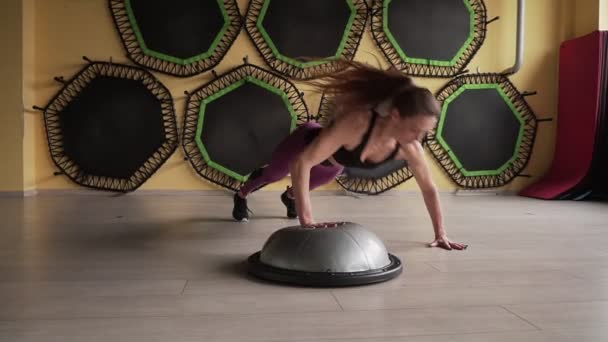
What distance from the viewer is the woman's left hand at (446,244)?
1.31 metres

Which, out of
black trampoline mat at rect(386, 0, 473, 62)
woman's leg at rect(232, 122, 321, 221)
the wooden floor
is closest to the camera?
the wooden floor

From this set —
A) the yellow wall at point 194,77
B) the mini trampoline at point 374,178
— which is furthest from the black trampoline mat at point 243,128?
the mini trampoline at point 374,178

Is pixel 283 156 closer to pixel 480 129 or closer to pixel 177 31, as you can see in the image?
Answer: pixel 177 31

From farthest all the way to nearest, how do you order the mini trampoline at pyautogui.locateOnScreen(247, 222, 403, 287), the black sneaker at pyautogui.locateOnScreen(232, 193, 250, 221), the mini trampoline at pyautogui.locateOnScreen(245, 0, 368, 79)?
the mini trampoline at pyautogui.locateOnScreen(245, 0, 368, 79)
the black sneaker at pyautogui.locateOnScreen(232, 193, 250, 221)
the mini trampoline at pyautogui.locateOnScreen(247, 222, 403, 287)

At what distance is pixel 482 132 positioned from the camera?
2898 millimetres

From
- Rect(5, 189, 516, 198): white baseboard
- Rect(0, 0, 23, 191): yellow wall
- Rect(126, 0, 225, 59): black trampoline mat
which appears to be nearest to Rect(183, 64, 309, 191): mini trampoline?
Rect(5, 189, 516, 198): white baseboard

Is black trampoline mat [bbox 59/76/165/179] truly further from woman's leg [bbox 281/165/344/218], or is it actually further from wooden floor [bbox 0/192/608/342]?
woman's leg [bbox 281/165/344/218]

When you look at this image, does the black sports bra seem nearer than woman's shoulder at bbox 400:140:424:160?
Yes

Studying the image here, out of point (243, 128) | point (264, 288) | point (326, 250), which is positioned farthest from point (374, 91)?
point (243, 128)

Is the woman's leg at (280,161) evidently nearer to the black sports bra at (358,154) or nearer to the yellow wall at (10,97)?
the black sports bra at (358,154)

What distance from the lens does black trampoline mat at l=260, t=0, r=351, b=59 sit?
273 centimetres

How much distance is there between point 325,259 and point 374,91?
18.1 inches

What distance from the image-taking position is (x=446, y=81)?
2898 millimetres

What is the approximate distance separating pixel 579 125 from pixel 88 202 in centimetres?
257
